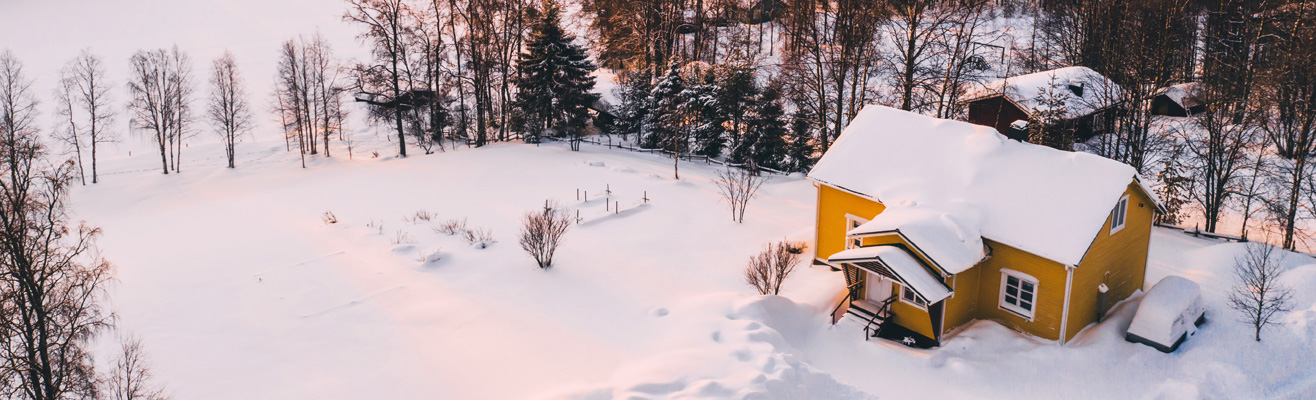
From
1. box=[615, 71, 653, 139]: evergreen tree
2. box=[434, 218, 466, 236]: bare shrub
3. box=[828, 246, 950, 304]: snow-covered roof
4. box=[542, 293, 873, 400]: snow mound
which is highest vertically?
box=[615, 71, 653, 139]: evergreen tree

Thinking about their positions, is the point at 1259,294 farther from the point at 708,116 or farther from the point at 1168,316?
the point at 708,116

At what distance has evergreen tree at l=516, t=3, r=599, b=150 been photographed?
35.2 metres

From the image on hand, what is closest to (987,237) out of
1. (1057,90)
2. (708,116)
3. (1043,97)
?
(708,116)

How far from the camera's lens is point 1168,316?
14.8m

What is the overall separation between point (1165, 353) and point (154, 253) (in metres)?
26.4

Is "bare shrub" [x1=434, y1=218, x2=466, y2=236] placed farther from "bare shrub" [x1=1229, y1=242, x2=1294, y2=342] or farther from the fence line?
"bare shrub" [x1=1229, y1=242, x2=1294, y2=342]

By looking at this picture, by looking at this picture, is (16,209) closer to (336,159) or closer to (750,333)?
(750,333)

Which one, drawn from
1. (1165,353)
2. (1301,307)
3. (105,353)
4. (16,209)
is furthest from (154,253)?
(1301,307)

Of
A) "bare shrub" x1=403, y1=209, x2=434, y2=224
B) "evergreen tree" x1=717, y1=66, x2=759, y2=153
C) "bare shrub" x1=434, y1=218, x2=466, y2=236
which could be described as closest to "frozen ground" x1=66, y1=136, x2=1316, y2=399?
"bare shrub" x1=434, y1=218, x2=466, y2=236

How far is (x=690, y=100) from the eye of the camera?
34.0 m

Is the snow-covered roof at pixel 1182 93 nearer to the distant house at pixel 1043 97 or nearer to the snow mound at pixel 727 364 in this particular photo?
the distant house at pixel 1043 97

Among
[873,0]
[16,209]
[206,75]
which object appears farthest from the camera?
[206,75]

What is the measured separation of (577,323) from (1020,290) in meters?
9.52

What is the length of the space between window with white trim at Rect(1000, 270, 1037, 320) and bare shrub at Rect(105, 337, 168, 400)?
653 inches
